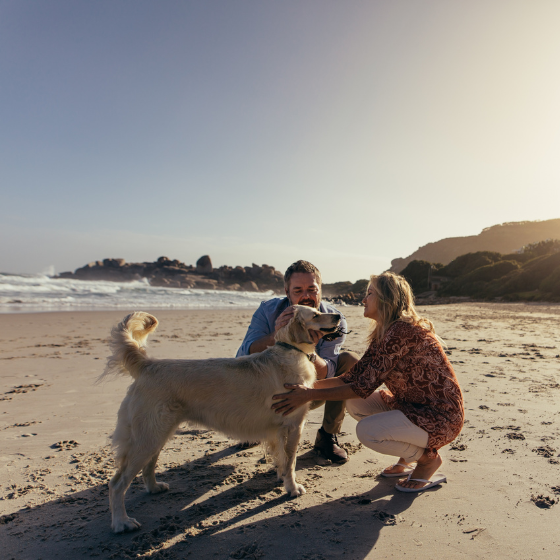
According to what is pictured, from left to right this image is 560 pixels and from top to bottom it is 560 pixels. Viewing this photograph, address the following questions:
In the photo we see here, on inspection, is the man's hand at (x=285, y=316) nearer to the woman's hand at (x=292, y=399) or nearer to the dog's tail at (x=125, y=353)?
the woman's hand at (x=292, y=399)

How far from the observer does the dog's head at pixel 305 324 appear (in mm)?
3344

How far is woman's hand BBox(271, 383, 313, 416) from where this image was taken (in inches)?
124

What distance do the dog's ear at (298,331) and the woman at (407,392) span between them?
1.44 ft

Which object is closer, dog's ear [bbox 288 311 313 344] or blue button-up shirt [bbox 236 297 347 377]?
dog's ear [bbox 288 311 313 344]

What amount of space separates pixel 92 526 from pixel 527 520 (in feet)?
10.6

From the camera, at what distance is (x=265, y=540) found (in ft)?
8.29

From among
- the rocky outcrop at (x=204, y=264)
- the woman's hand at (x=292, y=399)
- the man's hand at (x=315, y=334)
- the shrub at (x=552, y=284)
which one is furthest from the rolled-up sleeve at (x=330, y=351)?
A: the rocky outcrop at (x=204, y=264)

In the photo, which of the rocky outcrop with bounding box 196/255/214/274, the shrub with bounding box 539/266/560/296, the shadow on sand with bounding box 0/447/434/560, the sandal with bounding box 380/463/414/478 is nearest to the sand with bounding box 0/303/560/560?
the shadow on sand with bounding box 0/447/434/560

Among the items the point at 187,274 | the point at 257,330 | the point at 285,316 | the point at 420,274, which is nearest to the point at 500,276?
the point at 420,274

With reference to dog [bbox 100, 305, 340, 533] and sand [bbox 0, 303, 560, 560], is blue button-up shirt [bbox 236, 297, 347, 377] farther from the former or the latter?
sand [bbox 0, 303, 560, 560]

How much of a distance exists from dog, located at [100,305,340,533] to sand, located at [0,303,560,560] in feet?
0.92

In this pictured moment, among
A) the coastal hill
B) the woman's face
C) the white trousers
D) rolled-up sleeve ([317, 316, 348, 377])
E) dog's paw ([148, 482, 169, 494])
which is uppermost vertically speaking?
the coastal hill

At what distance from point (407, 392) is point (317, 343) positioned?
1018mm

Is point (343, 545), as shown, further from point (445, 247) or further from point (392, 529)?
point (445, 247)
